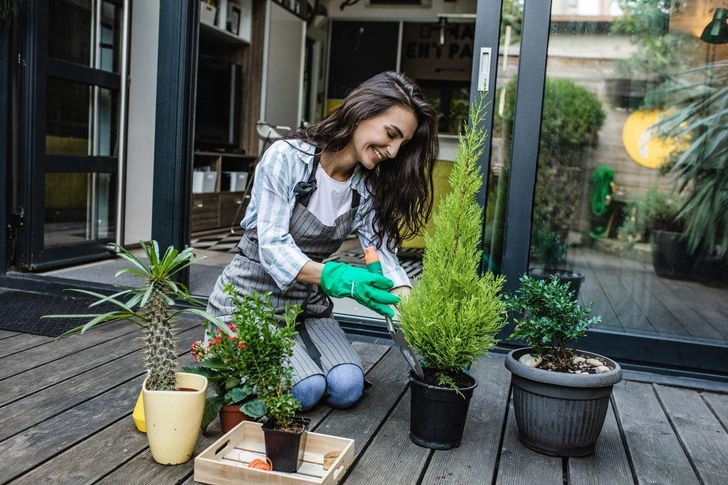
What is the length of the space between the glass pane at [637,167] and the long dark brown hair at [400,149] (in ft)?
2.80

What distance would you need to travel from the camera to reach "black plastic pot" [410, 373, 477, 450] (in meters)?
1.69

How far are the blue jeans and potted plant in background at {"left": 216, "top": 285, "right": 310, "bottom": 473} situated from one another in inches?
14.2

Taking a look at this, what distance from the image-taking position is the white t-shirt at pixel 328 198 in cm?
203

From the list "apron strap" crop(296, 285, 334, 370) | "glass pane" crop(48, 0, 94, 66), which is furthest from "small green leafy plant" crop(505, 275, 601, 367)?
"glass pane" crop(48, 0, 94, 66)

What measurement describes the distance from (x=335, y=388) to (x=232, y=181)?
14.0 ft

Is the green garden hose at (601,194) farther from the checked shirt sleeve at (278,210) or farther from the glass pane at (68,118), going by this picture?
the glass pane at (68,118)

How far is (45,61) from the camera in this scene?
10.9ft

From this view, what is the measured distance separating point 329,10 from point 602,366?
6.83 metres

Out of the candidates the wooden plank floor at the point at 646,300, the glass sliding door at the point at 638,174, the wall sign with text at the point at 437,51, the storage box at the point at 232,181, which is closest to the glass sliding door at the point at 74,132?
the storage box at the point at 232,181

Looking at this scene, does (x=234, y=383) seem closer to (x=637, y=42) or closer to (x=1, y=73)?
(x=637, y=42)

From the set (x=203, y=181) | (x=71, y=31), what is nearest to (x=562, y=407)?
(x=71, y=31)

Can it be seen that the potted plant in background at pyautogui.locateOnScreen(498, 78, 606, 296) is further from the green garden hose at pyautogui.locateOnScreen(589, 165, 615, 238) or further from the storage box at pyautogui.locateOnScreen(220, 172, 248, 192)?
the storage box at pyautogui.locateOnScreen(220, 172, 248, 192)

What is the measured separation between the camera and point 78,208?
3.78 metres

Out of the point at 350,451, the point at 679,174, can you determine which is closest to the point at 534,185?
the point at 679,174
